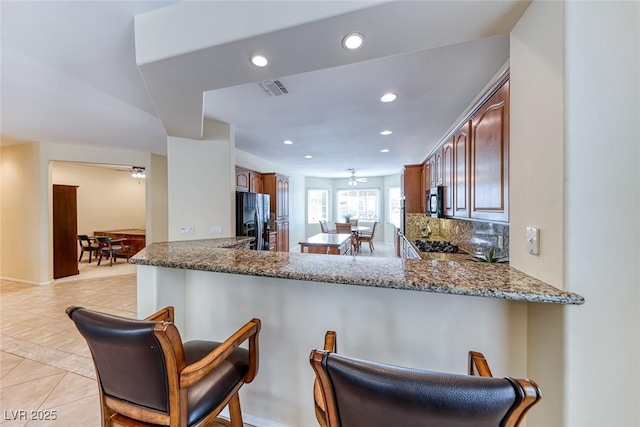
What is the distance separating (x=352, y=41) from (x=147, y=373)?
5.62 feet

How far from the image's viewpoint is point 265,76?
1.68m

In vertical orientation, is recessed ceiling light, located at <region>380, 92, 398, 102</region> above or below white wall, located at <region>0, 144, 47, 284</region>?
above

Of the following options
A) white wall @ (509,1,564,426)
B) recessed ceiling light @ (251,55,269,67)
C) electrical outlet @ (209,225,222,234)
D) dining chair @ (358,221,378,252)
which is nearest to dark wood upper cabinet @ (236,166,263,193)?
electrical outlet @ (209,225,222,234)

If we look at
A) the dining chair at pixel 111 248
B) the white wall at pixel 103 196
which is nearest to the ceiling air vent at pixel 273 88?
the dining chair at pixel 111 248

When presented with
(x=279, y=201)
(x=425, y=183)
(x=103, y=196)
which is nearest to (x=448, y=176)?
(x=425, y=183)

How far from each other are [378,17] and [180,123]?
2181mm

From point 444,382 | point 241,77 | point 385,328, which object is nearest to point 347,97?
point 241,77

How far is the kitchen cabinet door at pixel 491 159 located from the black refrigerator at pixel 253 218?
2874 millimetres

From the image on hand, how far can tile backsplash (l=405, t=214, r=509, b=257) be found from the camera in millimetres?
2471

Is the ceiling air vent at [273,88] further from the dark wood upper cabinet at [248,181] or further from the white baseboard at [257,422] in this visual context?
the white baseboard at [257,422]

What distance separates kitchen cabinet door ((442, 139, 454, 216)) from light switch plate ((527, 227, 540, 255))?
6.32ft

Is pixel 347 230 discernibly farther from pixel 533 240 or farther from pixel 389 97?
pixel 533 240

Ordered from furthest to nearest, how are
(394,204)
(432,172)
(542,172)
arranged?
(394,204), (432,172), (542,172)

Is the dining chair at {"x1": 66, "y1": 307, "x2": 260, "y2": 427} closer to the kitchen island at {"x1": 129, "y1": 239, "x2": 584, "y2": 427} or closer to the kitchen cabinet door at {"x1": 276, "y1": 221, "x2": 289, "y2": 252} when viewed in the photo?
the kitchen island at {"x1": 129, "y1": 239, "x2": 584, "y2": 427}
